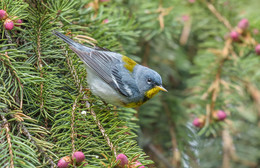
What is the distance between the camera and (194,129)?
3.28 m

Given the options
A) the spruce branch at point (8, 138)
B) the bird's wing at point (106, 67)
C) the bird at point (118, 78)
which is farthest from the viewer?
the bird's wing at point (106, 67)

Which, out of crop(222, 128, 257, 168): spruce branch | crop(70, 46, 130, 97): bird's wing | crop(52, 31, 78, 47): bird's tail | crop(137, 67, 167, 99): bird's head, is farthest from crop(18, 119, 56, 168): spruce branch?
crop(222, 128, 257, 168): spruce branch

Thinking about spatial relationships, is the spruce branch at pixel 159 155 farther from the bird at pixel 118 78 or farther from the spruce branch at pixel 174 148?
the bird at pixel 118 78

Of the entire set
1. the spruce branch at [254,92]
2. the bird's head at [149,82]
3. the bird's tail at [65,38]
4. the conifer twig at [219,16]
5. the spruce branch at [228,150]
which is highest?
the bird's tail at [65,38]

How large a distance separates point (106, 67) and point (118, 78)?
6.3 inches

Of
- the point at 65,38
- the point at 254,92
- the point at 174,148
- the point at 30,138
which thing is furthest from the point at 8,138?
the point at 254,92

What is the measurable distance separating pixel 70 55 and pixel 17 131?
A: 0.76 m

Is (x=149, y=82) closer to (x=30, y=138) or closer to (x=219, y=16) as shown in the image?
(x=219, y=16)

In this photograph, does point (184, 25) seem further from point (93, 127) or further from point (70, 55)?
point (93, 127)

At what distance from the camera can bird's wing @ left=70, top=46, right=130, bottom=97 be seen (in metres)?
2.60

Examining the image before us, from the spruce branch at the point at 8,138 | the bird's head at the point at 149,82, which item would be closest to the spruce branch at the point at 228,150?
the bird's head at the point at 149,82

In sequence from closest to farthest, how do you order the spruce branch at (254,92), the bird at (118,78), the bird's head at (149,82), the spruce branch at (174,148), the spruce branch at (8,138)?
1. the spruce branch at (8,138)
2. the bird at (118,78)
3. the bird's head at (149,82)
4. the spruce branch at (174,148)
5. the spruce branch at (254,92)

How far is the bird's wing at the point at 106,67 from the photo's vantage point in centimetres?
260

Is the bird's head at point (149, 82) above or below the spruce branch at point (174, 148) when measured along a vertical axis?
above
